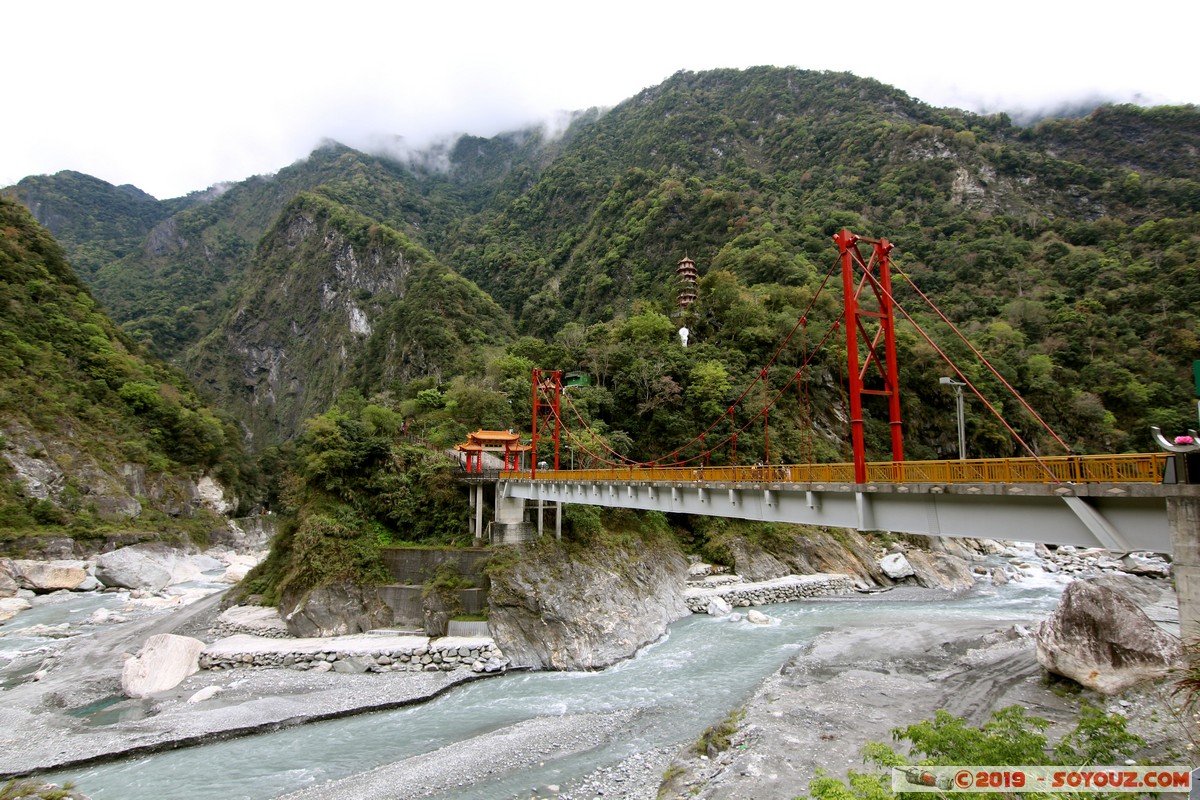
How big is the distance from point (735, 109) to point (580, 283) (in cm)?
4818

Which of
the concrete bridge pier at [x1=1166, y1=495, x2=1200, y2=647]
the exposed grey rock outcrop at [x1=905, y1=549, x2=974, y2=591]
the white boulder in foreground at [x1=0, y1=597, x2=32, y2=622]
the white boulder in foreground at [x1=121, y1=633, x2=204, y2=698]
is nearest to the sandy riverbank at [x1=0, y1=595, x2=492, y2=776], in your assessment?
the white boulder in foreground at [x1=121, y1=633, x2=204, y2=698]

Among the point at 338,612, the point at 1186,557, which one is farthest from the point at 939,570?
the point at 338,612

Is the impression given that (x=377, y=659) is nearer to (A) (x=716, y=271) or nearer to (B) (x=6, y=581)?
(B) (x=6, y=581)

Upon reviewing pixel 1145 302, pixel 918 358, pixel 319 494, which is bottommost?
pixel 319 494

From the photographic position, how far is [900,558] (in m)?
29.3

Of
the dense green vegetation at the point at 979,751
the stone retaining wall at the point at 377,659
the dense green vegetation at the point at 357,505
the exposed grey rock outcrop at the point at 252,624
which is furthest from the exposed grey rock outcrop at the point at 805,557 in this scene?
the dense green vegetation at the point at 979,751

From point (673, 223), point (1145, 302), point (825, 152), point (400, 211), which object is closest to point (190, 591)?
point (673, 223)

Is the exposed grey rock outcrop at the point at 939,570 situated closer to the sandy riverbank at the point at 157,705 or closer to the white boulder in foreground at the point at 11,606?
the sandy riverbank at the point at 157,705

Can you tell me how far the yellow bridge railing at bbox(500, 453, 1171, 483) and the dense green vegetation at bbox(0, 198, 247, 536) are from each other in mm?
40730

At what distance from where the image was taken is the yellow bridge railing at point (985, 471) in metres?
7.57

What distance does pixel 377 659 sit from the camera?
18031 mm

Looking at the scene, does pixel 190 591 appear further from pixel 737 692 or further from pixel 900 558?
pixel 900 558

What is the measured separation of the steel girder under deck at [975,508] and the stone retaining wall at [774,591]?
9551 mm

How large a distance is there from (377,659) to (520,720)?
19.8ft
